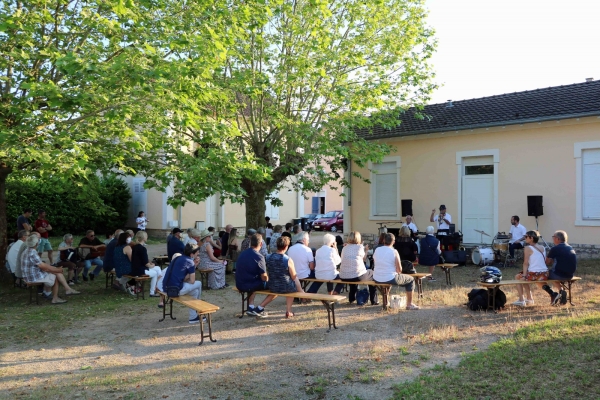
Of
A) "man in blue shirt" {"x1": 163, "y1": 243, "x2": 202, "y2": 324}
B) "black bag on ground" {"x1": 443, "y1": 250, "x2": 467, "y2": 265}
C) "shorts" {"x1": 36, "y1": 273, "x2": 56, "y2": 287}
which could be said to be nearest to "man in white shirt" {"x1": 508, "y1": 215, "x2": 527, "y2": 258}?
"black bag on ground" {"x1": 443, "y1": 250, "x2": 467, "y2": 265}

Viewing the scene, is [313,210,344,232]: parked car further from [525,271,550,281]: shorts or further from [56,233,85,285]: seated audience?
[525,271,550,281]: shorts

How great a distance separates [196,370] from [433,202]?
40.1 feet

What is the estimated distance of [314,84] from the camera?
13570mm

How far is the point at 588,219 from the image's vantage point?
44.8 feet

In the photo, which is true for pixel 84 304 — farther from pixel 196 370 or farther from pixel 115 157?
pixel 196 370

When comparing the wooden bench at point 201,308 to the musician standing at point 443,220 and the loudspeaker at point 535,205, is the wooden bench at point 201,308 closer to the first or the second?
the musician standing at point 443,220

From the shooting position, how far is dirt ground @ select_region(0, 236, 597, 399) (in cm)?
523

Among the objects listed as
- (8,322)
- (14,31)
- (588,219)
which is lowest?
(8,322)

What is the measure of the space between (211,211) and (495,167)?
1396 centimetres

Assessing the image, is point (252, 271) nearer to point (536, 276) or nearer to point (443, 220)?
point (536, 276)

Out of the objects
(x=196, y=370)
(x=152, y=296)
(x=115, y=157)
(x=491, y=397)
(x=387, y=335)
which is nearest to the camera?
(x=491, y=397)

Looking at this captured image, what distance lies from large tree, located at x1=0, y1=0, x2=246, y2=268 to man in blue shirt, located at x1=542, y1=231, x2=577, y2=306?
20.1 ft

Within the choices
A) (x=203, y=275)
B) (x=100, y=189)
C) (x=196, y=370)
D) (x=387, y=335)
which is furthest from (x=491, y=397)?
(x=100, y=189)

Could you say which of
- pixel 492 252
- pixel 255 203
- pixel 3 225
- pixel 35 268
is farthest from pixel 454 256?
pixel 3 225
